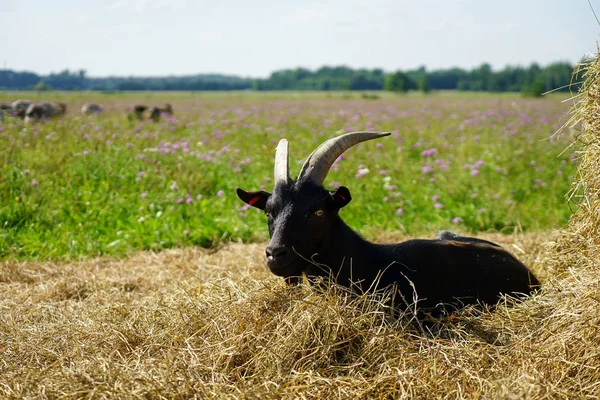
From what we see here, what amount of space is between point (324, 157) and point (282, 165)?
372mm

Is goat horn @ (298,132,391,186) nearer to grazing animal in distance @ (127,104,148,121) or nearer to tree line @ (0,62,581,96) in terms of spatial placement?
grazing animal in distance @ (127,104,148,121)

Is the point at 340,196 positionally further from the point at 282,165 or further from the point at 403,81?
the point at 403,81

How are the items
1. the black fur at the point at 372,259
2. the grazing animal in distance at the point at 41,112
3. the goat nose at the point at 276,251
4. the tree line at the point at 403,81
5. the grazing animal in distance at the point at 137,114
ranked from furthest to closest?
1. the tree line at the point at 403,81
2. the grazing animal in distance at the point at 137,114
3. the grazing animal in distance at the point at 41,112
4. the black fur at the point at 372,259
5. the goat nose at the point at 276,251

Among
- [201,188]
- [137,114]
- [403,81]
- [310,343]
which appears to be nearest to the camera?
[310,343]

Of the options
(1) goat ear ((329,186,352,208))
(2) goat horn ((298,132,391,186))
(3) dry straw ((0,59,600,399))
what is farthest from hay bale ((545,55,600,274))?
(1) goat ear ((329,186,352,208))

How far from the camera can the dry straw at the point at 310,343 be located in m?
3.54

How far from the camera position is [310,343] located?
13.0ft

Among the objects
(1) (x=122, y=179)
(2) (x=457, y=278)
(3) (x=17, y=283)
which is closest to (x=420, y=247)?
(2) (x=457, y=278)

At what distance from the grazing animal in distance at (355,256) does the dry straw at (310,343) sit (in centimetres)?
26

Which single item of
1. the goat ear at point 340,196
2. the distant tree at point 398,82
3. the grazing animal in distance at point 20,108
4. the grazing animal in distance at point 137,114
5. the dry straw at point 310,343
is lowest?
the dry straw at point 310,343

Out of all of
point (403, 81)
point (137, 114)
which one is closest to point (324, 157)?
point (137, 114)

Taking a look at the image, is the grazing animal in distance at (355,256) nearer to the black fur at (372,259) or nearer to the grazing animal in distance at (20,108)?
the black fur at (372,259)

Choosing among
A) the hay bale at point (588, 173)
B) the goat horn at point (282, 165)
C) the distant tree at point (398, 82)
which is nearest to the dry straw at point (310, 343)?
the hay bale at point (588, 173)

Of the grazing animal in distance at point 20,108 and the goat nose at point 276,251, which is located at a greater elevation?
the grazing animal in distance at point 20,108
